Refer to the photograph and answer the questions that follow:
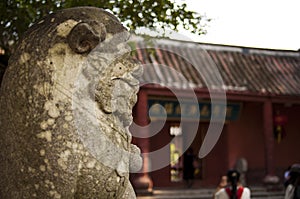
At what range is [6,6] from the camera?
15.4 feet

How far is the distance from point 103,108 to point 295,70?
41.1ft

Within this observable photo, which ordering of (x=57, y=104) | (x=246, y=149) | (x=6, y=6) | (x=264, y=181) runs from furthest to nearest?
(x=246, y=149) < (x=264, y=181) < (x=6, y=6) < (x=57, y=104)

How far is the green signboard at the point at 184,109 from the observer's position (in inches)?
466

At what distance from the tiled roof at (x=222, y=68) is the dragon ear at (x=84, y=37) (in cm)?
834

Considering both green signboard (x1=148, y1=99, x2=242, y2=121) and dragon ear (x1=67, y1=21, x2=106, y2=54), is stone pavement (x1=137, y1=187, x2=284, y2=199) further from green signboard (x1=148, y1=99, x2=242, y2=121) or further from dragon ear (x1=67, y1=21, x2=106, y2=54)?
dragon ear (x1=67, y1=21, x2=106, y2=54)

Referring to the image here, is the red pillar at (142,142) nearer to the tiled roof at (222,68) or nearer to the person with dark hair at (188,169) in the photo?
the tiled roof at (222,68)

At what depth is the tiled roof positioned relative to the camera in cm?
1131

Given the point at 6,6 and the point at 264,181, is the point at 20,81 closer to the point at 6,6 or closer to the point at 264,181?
the point at 6,6

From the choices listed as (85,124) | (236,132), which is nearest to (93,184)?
(85,124)

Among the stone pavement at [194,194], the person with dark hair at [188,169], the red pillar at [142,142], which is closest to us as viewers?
the red pillar at [142,142]

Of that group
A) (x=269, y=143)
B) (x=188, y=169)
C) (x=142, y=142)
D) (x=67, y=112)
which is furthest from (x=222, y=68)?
(x=67, y=112)

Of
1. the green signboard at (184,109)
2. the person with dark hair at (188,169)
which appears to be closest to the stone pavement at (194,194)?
the person with dark hair at (188,169)

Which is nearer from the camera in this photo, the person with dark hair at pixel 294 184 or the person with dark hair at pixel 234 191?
the person with dark hair at pixel 234 191

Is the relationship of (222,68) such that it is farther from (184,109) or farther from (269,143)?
(269,143)
